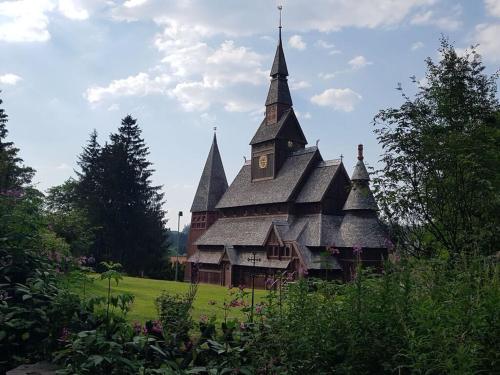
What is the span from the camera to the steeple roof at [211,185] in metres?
56.8

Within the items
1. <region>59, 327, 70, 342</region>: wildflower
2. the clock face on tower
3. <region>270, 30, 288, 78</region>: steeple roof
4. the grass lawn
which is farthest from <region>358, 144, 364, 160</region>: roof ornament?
<region>59, 327, 70, 342</region>: wildflower

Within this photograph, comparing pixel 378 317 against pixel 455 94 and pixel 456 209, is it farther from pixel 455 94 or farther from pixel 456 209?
pixel 455 94

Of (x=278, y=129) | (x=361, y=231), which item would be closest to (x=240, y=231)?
(x=278, y=129)

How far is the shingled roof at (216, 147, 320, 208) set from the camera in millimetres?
45375

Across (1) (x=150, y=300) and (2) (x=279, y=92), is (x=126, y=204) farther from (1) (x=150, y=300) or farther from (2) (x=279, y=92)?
(1) (x=150, y=300)

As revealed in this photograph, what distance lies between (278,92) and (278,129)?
4650mm

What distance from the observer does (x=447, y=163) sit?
17094mm

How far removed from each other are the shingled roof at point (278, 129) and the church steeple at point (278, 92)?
2.31ft

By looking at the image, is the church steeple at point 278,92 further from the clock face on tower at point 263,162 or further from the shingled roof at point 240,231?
the shingled roof at point 240,231

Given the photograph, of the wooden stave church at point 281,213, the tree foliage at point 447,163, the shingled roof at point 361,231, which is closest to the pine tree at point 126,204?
the wooden stave church at point 281,213

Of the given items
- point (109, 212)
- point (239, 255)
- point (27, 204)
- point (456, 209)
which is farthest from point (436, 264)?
point (109, 212)

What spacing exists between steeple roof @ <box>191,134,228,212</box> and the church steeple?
1127 centimetres

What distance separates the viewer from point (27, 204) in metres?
7.93

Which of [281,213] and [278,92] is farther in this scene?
[278,92]
